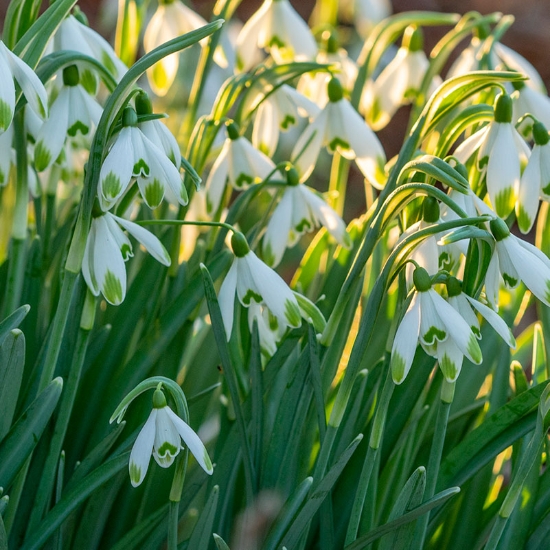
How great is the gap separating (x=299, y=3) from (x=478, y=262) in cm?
383

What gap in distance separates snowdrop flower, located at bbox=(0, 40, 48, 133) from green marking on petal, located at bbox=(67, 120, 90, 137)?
16 cm

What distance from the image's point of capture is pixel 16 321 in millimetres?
894

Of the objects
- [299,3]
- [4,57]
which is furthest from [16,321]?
[299,3]

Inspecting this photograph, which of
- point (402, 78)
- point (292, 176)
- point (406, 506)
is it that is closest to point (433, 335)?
point (406, 506)

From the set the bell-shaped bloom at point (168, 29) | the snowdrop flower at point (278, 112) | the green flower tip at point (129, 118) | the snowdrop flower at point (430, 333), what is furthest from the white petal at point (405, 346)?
the bell-shaped bloom at point (168, 29)

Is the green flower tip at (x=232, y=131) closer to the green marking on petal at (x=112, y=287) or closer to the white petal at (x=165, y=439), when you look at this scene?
the green marking on petal at (x=112, y=287)

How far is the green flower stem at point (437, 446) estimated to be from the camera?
863 mm

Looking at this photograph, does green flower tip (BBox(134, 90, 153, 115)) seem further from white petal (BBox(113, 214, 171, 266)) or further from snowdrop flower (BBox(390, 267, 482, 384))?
snowdrop flower (BBox(390, 267, 482, 384))

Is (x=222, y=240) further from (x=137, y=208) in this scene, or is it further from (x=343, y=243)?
(x=137, y=208)

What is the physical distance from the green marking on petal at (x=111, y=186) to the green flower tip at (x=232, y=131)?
0.38m

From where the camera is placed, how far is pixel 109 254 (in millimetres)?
866

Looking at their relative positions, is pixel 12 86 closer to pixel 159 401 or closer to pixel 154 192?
pixel 154 192

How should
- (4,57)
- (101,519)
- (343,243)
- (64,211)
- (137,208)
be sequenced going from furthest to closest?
(64,211) < (137,208) < (343,243) < (101,519) < (4,57)

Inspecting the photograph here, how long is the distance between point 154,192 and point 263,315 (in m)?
0.31
